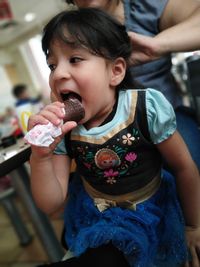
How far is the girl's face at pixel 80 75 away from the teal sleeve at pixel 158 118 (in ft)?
0.42

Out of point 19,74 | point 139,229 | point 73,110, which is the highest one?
point 73,110

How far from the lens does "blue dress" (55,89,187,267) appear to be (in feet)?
2.22

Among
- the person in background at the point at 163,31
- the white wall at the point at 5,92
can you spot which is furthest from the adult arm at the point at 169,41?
the white wall at the point at 5,92

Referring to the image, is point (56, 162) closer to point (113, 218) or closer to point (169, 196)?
point (113, 218)

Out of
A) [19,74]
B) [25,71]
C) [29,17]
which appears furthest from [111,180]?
[19,74]

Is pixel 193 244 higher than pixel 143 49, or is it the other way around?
pixel 143 49

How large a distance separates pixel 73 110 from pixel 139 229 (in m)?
0.33

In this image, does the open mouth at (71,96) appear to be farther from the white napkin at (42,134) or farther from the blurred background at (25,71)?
the blurred background at (25,71)

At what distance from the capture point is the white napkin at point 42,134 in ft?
1.87

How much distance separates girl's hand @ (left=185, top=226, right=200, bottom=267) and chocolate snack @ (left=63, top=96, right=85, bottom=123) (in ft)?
1.40

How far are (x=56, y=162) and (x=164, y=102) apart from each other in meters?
0.34

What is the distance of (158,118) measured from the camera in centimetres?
71

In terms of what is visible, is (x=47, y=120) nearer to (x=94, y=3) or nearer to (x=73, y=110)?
(x=73, y=110)

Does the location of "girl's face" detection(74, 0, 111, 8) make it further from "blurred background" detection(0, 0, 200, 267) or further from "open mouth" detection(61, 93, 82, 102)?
"open mouth" detection(61, 93, 82, 102)
